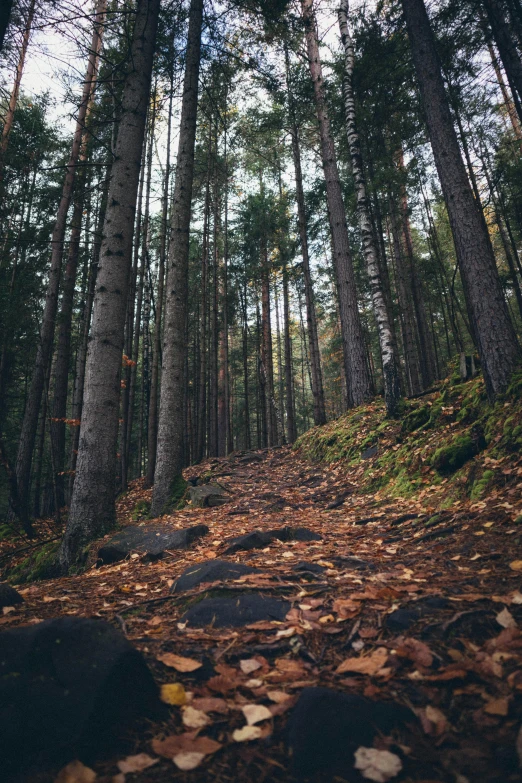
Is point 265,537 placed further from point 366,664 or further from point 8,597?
point 366,664

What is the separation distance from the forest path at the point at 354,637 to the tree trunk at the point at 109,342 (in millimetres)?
1351

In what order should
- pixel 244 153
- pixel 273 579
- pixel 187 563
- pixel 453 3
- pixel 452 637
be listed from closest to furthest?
pixel 452 637 → pixel 273 579 → pixel 187 563 → pixel 453 3 → pixel 244 153

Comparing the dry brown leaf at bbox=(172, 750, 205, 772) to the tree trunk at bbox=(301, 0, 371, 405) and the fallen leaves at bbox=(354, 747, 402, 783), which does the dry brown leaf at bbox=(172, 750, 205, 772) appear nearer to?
the fallen leaves at bbox=(354, 747, 402, 783)

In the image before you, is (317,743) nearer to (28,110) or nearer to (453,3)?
(453,3)

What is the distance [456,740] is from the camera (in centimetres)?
118

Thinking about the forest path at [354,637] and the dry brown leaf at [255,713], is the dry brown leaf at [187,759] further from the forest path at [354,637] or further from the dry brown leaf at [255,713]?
the dry brown leaf at [255,713]

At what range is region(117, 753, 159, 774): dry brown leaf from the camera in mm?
1154

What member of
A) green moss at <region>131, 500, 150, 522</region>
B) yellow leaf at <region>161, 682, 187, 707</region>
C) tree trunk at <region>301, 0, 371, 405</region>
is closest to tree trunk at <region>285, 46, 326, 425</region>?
tree trunk at <region>301, 0, 371, 405</region>

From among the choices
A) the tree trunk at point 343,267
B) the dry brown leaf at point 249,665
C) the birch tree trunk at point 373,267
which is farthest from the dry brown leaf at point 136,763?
the tree trunk at point 343,267

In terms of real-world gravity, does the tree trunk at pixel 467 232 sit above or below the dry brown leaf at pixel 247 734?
above

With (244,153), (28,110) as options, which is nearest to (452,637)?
Answer: (28,110)

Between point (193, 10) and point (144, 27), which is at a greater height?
point (193, 10)

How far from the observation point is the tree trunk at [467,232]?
5070 millimetres

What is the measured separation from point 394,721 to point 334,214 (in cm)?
1277
